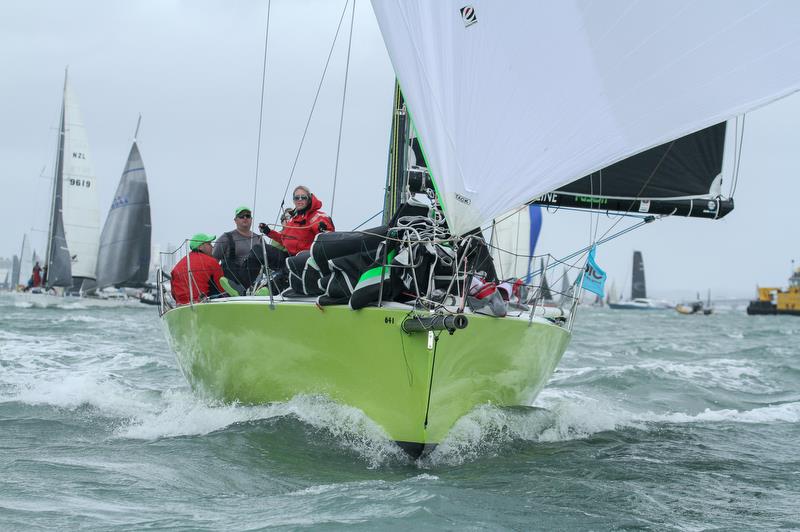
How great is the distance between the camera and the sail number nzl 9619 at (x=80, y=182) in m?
32.9

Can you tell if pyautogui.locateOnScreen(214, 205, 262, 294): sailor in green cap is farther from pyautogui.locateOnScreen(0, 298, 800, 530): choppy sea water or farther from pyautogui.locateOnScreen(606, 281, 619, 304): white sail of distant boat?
pyautogui.locateOnScreen(606, 281, 619, 304): white sail of distant boat

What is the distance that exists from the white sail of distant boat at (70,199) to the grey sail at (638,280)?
220 ft

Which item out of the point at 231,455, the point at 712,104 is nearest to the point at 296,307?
the point at 231,455

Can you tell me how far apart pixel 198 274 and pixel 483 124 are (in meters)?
3.32

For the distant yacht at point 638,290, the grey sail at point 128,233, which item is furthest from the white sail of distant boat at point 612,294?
the grey sail at point 128,233

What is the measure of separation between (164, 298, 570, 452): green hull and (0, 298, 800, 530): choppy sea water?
0.42 feet

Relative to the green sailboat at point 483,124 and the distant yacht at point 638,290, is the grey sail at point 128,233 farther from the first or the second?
the distant yacht at point 638,290

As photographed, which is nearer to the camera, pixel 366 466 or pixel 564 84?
pixel 564 84

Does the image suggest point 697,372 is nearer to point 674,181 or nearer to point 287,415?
point 674,181

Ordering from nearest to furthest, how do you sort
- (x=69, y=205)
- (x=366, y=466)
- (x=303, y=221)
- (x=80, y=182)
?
(x=366, y=466) < (x=303, y=221) < (x=69, y=205) < (x=80, y=182)

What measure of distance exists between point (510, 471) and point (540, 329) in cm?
135

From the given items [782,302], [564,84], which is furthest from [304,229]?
[782,302]

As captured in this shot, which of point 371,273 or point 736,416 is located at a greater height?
point 371,273

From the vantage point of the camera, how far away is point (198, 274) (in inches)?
287
